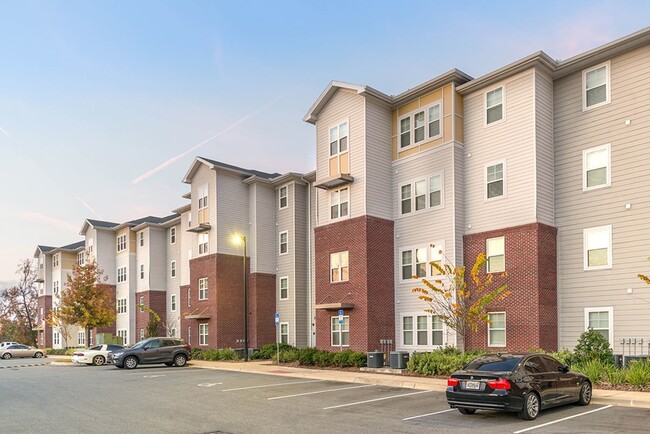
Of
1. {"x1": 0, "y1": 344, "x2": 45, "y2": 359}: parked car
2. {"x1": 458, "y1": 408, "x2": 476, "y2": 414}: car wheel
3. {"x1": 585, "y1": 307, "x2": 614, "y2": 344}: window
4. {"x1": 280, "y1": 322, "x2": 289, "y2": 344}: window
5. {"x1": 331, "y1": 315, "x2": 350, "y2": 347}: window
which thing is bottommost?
{"x1": 0, "y1": 344, "x2": 45, "y2": 359}: parked car

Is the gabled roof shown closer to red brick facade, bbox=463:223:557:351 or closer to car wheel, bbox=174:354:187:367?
car wheel, bbox=174:354:187:367

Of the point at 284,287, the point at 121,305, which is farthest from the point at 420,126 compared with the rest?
the point at 121,305

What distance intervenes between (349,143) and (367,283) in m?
7.14

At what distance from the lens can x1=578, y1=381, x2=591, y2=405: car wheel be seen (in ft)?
48.3

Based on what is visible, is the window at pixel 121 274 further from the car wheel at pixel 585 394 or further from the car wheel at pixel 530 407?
the car wheel at pixel 530 407

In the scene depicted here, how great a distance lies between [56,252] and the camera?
6762 cm

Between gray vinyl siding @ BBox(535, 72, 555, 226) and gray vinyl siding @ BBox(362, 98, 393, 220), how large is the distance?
788cm

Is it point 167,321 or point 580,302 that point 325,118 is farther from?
point 167,321

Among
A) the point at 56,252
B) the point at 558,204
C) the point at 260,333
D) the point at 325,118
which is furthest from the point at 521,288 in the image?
the point at 56,252

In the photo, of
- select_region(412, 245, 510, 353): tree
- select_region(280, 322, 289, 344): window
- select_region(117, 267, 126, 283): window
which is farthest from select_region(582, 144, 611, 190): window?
select_region(117, 267, 126, 283): window

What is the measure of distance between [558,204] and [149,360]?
22.7m

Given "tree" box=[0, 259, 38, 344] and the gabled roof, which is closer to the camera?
the gabled roof

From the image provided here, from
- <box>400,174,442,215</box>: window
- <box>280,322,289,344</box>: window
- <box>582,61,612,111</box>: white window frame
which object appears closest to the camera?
<box>582,61,612,111</box>: white window frame

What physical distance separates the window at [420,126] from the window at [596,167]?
6536 millimetres
